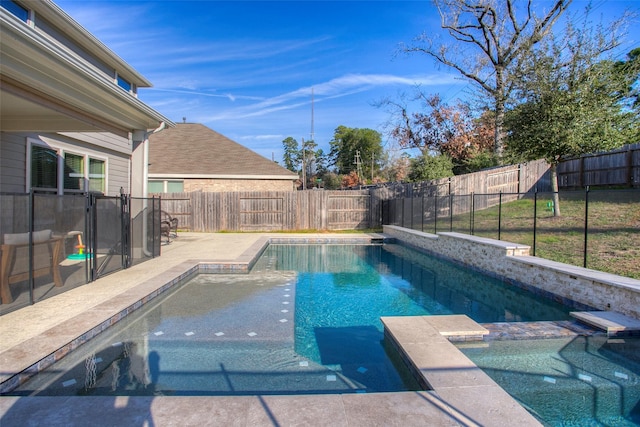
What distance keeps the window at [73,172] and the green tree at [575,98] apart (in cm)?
1184

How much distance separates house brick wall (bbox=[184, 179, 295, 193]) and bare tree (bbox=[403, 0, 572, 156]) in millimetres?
10520

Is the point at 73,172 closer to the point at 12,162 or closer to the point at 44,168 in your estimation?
the point at 44,168

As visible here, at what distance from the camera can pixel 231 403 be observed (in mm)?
2621

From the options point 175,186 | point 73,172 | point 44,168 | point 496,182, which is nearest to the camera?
point 44,168

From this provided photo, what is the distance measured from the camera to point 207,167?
61.8 ft

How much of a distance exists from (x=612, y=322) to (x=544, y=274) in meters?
1.96

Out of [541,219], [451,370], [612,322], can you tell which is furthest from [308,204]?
[451,370]

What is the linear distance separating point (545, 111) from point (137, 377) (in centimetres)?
1158

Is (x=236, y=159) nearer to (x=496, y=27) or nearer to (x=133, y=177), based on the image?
(x=133, y=177)

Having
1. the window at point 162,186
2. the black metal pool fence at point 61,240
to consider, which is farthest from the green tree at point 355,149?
the black metal pool fence at point 61,240

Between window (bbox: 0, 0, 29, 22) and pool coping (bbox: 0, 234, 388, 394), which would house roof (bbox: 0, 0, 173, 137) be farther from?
pool coping (bbox: 0, 234, 388, 394)

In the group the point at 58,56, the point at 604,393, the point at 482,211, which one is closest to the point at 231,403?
the point at 604,393

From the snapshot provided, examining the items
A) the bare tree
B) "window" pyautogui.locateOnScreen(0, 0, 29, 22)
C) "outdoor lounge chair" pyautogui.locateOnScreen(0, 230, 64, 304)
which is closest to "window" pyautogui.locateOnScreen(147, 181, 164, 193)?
"window" pyautogui.locateOnScreen(0, 0, 29, 22)

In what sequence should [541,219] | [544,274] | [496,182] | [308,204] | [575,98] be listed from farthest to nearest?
[308,204] → [496,182] → [541,219] → [575,98] → [544,274]
